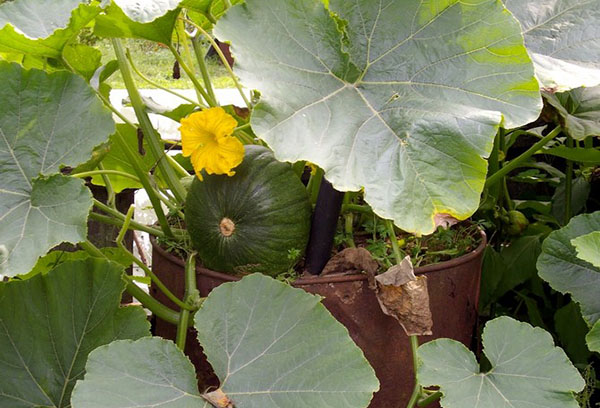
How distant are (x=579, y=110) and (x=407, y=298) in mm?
534

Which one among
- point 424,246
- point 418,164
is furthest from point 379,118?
point 424,246

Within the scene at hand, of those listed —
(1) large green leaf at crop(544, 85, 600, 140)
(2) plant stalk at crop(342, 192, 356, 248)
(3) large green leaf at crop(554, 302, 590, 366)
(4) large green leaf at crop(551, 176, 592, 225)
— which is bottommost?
(3) large green leaf at crop(554, 302, 590, 366)

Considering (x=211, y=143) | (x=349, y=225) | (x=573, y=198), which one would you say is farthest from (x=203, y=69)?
(x=573, y=198)

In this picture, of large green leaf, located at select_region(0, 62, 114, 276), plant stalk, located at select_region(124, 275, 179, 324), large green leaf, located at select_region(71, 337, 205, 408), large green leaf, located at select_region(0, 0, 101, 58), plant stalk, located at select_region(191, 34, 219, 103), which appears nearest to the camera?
large green leaf, located at select_region(71, 337, 205, 408)

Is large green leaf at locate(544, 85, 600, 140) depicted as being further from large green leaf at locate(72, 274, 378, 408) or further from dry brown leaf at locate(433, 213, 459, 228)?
large green leaf at locate(72, 274, 378, 408)

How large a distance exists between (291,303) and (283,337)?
0.14ft

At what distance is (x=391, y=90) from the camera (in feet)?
3.23

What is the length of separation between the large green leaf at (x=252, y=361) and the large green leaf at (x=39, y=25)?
42 centimetres

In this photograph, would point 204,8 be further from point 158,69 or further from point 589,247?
point 158,69

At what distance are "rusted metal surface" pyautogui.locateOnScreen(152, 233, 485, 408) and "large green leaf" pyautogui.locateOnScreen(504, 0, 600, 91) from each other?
0.29 metres

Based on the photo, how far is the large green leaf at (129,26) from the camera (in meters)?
1.02

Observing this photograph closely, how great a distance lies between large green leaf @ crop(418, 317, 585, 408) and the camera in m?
0.88

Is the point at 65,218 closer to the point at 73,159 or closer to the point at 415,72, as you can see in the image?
the point at 73,159

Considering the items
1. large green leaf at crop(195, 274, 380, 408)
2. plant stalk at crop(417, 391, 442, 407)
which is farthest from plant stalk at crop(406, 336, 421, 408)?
large green leaf at crop(195, 274, 380, 408)
